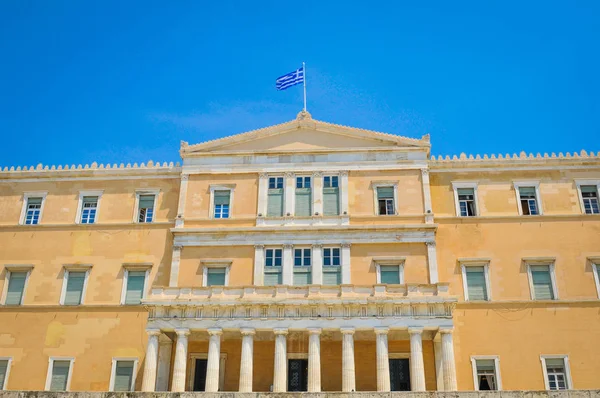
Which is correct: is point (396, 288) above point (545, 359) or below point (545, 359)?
above

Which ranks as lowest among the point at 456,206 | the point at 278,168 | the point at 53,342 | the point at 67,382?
the point at 67,382

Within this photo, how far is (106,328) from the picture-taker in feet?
109

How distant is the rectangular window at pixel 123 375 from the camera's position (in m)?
32.1

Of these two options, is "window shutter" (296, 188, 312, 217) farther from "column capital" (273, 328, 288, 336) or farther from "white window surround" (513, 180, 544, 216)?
"white window surround" (513, 180, 544, 216)

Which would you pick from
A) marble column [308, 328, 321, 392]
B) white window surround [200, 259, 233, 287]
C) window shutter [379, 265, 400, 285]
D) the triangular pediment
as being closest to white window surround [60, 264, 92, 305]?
white window surround [200, 259, 233, 287]

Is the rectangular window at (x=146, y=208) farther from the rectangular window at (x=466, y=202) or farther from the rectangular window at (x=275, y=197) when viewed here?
the rectangular window at (x=466, y=202)

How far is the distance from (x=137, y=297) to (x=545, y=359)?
2102cm

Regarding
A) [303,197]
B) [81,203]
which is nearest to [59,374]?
[81,203]

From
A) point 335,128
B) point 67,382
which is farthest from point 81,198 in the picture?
point 335,128

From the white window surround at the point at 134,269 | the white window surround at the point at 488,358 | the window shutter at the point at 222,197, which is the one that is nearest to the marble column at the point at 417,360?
the white window surround at the point at 488,358

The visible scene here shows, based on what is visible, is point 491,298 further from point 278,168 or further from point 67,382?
point 67,382

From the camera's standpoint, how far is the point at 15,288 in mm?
35062

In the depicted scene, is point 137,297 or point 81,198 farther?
point 81,198

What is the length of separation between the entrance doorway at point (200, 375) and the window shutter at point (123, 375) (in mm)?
3422
